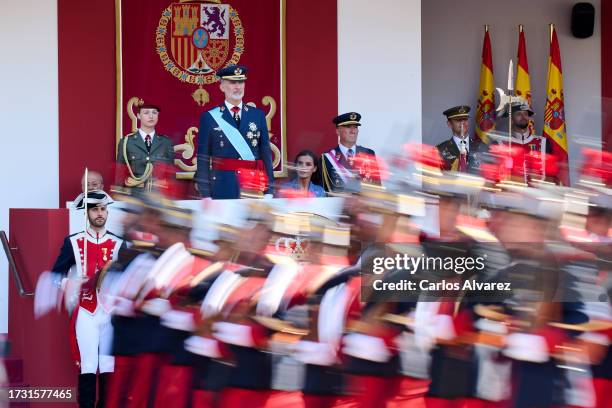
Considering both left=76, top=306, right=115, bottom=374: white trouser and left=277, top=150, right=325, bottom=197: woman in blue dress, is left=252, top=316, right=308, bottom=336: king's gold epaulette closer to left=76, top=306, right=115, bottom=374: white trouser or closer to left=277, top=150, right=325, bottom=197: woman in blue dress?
left=76, top=306, right=115, bottom=374: white trouser

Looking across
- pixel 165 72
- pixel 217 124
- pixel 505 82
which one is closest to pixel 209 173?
pixel 217 124

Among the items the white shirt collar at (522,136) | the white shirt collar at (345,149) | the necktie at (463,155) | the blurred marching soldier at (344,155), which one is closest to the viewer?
the blurred marching soldier at (344,155)

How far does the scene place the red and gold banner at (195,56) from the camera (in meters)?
11.1

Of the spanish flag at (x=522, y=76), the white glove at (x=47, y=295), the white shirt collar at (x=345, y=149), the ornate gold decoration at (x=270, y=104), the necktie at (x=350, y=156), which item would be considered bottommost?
the white glove at (x=47, y=295)

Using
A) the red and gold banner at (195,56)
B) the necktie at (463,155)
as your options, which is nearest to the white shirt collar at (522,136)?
the necktie at (463,155)

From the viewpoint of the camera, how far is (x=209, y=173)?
31.7 feet

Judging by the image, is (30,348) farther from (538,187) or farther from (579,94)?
(579,94)

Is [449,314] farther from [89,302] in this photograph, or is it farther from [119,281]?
[89,302]

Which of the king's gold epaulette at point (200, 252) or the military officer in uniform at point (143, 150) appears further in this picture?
the military officer in uniform at point (143, 150)

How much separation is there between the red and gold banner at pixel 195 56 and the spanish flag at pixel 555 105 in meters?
2.86

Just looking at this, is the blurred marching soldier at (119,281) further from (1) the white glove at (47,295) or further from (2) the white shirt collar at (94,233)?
(1) the white glove at (47,295)

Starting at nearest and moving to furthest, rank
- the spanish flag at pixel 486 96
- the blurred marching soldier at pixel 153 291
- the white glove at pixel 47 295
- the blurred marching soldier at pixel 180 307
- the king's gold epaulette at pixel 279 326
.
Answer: the king's gold epaulette at pixel 279 326 → the blurred marching soldier at pixel 180 307 → the blurred marching soldier at pixel 153 291 → the white glove at pixel 47 295 → the spanish flag at pixel 486 96

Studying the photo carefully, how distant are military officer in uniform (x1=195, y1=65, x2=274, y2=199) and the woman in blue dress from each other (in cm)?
21

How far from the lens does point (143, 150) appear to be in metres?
10.5
